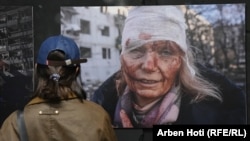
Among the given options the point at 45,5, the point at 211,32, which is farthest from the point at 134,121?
the point at 45,5

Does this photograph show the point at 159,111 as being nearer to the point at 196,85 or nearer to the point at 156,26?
the point at 196,85

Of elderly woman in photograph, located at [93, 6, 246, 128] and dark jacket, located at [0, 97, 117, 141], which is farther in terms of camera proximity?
elderly woman in photograph, located at [93, 6, 246, 128]

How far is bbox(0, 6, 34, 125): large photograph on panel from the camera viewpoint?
498 cm

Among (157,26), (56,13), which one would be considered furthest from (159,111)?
(56,13)

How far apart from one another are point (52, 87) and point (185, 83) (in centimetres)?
287

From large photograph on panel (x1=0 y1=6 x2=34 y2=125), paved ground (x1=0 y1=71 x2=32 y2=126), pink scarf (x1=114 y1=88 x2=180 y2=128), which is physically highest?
large photograph on panel (x1=0 y1=6 x2=34 y2=125)

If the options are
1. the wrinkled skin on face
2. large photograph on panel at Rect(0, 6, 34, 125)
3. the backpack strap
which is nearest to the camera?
the backpack strap

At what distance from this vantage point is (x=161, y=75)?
16.1 feet

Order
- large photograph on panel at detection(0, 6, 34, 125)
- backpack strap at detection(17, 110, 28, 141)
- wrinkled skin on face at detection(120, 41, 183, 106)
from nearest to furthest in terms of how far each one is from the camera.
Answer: backpack strap at detection(17, 110, 28, 141)
wrinkled skin on face at detection(120, 41, 183, 106)
large photograph on panel at detection(0, 6, 34, 125)

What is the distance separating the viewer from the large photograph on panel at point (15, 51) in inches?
196

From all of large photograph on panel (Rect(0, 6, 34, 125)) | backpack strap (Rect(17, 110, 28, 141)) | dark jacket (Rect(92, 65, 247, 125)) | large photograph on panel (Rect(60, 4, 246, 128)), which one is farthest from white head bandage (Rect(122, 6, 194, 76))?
backpack strap (Rect(17, 110, 28, 141))

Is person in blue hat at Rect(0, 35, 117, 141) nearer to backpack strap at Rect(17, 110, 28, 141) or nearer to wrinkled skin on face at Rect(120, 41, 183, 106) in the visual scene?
backpack strap at Rect(17, 110, 28, 141)

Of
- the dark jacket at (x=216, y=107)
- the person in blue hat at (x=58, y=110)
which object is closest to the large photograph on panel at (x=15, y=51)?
the dark jacket at (x=216, y=107)

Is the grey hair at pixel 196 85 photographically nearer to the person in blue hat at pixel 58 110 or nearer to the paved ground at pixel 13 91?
the paved ground at pixel 13 91
